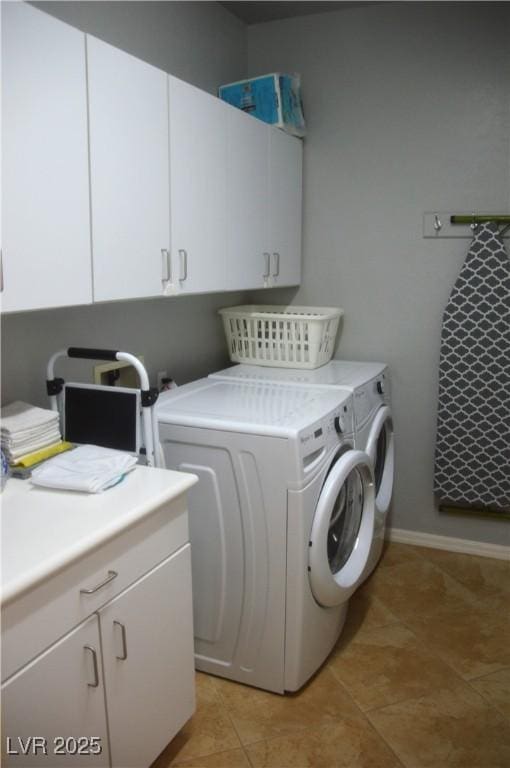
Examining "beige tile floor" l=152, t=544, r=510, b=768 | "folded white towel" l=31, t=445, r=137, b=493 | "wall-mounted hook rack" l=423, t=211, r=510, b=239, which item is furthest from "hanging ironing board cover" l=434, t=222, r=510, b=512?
"folded white towel" l=31, t=445, r=137, b=493

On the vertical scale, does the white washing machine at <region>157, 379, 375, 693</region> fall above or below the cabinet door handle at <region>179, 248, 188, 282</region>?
below

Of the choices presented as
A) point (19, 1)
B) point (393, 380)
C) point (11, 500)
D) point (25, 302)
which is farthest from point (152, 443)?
point (393, 380)

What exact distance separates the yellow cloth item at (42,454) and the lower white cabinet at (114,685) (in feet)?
1.41

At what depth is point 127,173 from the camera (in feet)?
5.80

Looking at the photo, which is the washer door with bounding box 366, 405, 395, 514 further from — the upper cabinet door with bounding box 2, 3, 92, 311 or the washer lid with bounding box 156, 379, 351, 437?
the upper cabinet door with bounding box 2, 3, 92, 311

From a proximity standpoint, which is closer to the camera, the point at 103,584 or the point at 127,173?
the point at 103,584

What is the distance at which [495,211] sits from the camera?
2.81 metres

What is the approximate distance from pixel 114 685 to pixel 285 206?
7.15ft

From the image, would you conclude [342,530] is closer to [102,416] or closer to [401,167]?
[102,416]

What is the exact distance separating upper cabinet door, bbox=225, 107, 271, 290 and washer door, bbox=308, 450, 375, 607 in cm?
87

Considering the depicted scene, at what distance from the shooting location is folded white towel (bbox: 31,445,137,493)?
5.13 feet

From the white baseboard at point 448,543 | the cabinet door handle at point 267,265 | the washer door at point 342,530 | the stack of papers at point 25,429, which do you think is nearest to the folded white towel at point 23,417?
the stack of papers at point 25,429

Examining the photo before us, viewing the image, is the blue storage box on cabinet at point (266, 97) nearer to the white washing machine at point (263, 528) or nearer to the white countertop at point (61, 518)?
the white washing machine at point (263, 528)

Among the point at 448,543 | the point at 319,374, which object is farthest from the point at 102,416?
the point at 448,543
